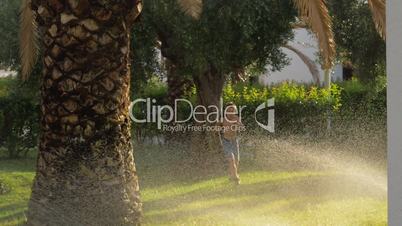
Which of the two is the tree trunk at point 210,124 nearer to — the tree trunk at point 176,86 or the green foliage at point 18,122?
the tree trunk at point 176,86

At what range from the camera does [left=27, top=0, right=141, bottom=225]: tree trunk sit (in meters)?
6.70

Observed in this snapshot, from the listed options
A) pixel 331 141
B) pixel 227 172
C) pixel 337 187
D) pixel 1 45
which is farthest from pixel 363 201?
pixel 1 45

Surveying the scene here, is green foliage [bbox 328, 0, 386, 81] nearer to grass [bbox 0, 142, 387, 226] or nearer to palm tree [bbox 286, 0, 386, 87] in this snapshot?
grass [bbox 0, 142, 387, 226]

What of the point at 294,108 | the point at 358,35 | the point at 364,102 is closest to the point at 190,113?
the point at 294,108

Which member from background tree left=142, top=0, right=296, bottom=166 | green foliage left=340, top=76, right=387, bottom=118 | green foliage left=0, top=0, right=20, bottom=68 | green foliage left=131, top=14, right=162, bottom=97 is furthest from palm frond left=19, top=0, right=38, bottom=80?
green foliage left=340, top=76, right=387, bottom=118

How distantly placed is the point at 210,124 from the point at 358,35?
10.6 feet

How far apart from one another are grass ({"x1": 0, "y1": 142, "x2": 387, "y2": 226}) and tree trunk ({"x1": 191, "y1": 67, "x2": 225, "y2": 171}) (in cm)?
54

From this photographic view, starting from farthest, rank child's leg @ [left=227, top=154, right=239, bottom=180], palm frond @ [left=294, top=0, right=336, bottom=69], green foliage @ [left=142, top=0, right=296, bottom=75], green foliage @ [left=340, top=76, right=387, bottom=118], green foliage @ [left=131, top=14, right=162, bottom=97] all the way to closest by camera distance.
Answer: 1. green foliage @ [left=340, top=76, right=387, bottom=118]
2. green foliage @ [left=131, top=14, right=162, bottom=97]
3. green foliage @ [left=142, top=0, right=296, bottom=75]
4. child's leg @ [left=227, top=154, right=239, bottom=180]
5. palm frond @ [left=294, top=0, right=336, bottom=69]

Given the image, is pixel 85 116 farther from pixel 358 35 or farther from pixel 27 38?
pixel 358 35

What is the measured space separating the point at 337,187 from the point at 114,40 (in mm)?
5040

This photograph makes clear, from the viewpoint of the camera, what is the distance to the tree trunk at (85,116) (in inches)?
264

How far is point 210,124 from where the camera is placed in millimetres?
13414

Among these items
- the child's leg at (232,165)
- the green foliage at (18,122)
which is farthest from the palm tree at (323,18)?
the green foliage at (18,122)

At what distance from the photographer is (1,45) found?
1291 centimetres
